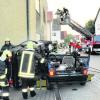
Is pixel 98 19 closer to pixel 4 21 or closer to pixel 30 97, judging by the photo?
pixel 4 21

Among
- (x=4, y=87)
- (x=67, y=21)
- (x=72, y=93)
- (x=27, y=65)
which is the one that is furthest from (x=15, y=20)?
(x=4, y=87)

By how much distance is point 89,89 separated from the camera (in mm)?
12766

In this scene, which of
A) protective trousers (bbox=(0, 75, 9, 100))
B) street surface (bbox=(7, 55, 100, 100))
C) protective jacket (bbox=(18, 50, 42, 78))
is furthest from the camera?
street surface (bbox=(7, 55, 100, 100))

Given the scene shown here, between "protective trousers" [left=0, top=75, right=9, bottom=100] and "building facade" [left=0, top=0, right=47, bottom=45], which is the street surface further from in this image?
"building facade" [left=0, top=0, right=47, bottom=45]

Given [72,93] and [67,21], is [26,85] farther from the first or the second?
[67,21]

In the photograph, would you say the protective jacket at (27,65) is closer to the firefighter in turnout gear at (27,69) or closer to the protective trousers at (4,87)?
the firefighter in turnout gear at (27,69)

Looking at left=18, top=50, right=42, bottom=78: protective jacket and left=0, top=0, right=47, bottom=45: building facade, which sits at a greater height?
left=0, top=0, right=47, bottom=45: building facade

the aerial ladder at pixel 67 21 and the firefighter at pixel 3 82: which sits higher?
the aerial ladder at pixel 67 21

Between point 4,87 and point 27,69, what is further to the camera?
point 27,69

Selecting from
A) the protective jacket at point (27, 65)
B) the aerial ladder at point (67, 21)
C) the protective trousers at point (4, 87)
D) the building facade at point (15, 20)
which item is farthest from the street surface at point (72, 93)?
the aerial ladder at point (67, 21)

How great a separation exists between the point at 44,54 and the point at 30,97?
2.84 m

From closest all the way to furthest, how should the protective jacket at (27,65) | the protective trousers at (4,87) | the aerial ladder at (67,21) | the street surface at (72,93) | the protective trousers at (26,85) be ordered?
the protective trousers at (4,87) → the protective jacket at (27,65) → the protective trousers at (26,85) → the street surface at (72,93) → the aerial ladder at (67,21)

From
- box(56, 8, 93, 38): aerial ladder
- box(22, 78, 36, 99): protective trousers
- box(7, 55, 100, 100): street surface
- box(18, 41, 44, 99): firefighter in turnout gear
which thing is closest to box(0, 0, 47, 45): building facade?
box(56, 8, 93, 38): aerial ladder

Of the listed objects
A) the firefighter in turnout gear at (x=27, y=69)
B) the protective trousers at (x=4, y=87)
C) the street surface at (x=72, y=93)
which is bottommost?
the street surface at (x=72, y=93)
